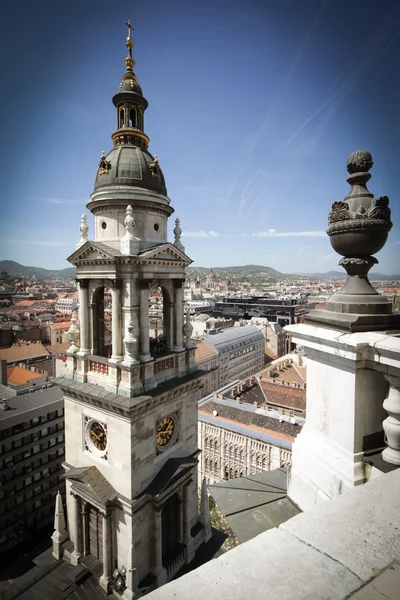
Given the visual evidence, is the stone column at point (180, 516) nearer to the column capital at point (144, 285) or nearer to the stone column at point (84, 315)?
the stone column at point (84, 315)

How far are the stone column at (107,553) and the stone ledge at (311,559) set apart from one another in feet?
45.5

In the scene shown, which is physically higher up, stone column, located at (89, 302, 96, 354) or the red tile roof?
stone column, located at (89, 302, 96, 354)

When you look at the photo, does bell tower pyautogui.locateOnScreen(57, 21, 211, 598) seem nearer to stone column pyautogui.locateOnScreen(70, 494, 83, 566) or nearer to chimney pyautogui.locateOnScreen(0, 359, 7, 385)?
stone column pyautogui.locateOnScreen(70, 494, 83, 566)

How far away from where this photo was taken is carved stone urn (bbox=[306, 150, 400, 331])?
4.08m

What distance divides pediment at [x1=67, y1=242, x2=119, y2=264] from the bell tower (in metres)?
0.06

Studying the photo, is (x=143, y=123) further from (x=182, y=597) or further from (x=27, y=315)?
(x=27, y=315)

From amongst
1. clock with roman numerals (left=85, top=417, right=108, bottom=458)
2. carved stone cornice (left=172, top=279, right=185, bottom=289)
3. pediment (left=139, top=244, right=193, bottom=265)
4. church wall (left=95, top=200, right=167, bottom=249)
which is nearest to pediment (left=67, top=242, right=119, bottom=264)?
church wall (left=95, top=200, right=167, bottom=249)

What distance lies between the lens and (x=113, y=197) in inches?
592

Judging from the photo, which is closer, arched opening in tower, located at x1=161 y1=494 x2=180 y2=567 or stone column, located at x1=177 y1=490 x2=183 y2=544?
arched opening in tower, located at x1=161 y1=494 x2=180 y2=567

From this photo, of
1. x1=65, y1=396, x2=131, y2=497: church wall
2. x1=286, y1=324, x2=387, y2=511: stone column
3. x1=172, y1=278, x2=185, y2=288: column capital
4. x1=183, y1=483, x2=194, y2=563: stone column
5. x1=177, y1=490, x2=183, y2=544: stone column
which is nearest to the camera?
x1=286, y1=324, x2=387, y2=511: stone column

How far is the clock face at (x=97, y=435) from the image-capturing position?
1462 cm

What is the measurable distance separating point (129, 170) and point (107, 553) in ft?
55.2

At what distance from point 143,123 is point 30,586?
2151 cm

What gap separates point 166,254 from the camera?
15398mm
